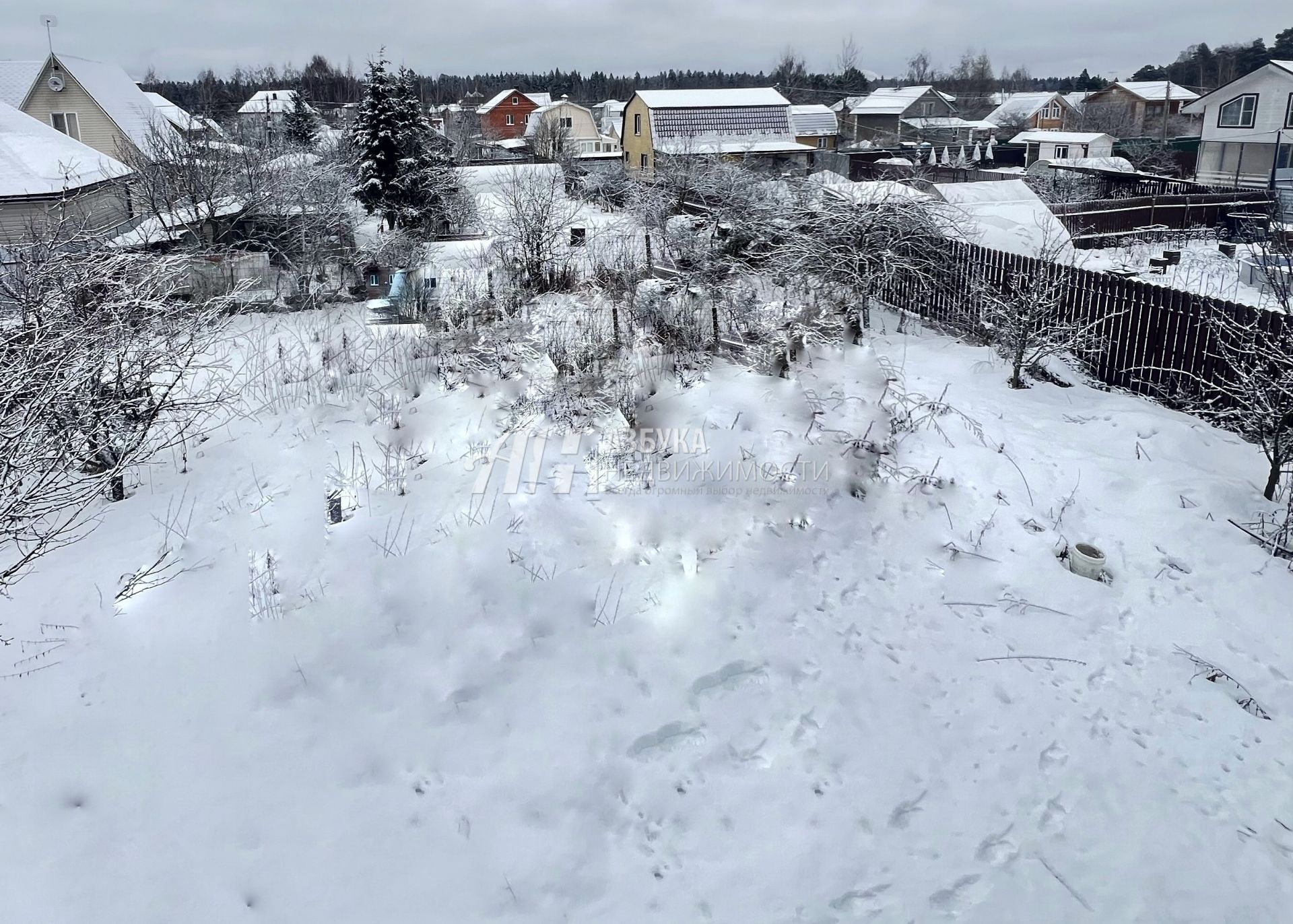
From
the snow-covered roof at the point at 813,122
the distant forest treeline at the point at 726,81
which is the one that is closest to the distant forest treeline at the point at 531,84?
the distant forest treeline at the point at 726,81

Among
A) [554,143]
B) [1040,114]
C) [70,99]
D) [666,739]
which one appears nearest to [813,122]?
[554,143]

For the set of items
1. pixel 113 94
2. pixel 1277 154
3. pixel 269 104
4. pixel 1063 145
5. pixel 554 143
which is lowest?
pixel 1277 154

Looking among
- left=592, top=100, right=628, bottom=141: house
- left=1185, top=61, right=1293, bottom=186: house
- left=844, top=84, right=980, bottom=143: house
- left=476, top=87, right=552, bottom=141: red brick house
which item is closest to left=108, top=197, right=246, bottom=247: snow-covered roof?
left=1185, top=61, right=1293, bottom=186: house

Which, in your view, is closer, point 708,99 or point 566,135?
point 566,135

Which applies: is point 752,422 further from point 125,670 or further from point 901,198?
point 901,198

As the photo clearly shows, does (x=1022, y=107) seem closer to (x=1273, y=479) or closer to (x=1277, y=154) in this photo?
(x=1277, y=154)

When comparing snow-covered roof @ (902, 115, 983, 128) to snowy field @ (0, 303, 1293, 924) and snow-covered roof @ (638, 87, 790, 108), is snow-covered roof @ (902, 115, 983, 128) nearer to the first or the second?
snow-covered roof @ (638, 87, 790, 108)
